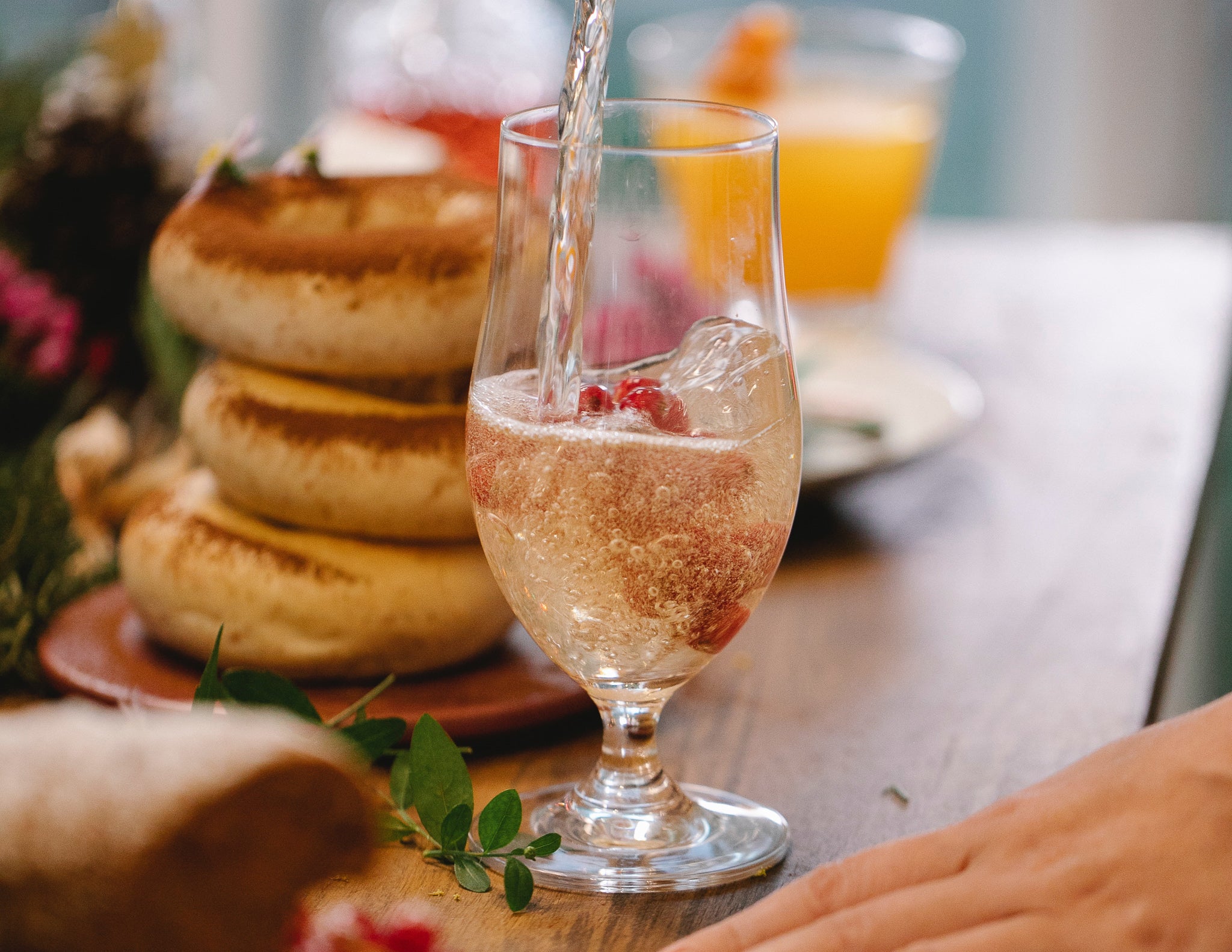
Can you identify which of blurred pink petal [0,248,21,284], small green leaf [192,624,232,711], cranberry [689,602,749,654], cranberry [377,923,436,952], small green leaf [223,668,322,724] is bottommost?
cranberry [377,923,436,952]

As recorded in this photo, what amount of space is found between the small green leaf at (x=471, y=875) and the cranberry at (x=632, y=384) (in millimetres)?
216

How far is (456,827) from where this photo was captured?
2.04 ft

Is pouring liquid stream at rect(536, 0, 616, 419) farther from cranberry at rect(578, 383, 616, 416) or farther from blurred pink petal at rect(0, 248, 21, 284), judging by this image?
blurred pink petal at rect(0, 248, 21, 284)

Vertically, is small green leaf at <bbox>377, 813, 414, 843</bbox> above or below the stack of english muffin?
below

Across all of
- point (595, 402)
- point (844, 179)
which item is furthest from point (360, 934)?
point (844, 179)

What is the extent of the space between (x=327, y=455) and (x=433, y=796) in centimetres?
21

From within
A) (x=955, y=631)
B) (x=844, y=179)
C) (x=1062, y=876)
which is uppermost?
(x=844, y=179)

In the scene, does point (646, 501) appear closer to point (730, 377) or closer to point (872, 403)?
point (730, 377)

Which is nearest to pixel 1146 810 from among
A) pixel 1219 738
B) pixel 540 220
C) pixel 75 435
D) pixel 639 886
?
pixel 1219 738

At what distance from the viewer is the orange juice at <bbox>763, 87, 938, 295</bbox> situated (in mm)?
1479

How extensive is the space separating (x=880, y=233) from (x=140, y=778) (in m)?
1.26

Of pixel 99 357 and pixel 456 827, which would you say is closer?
pixel 456 827

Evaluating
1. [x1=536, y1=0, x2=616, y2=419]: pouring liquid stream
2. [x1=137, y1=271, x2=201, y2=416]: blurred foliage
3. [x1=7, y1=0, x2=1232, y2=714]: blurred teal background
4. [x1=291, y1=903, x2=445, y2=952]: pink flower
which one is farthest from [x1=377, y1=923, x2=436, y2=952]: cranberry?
[x1=7, y1=0, x2=1232, y2=714]: blurred teal background

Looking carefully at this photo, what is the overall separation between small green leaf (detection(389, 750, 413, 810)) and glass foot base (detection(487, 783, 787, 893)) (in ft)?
0.16
